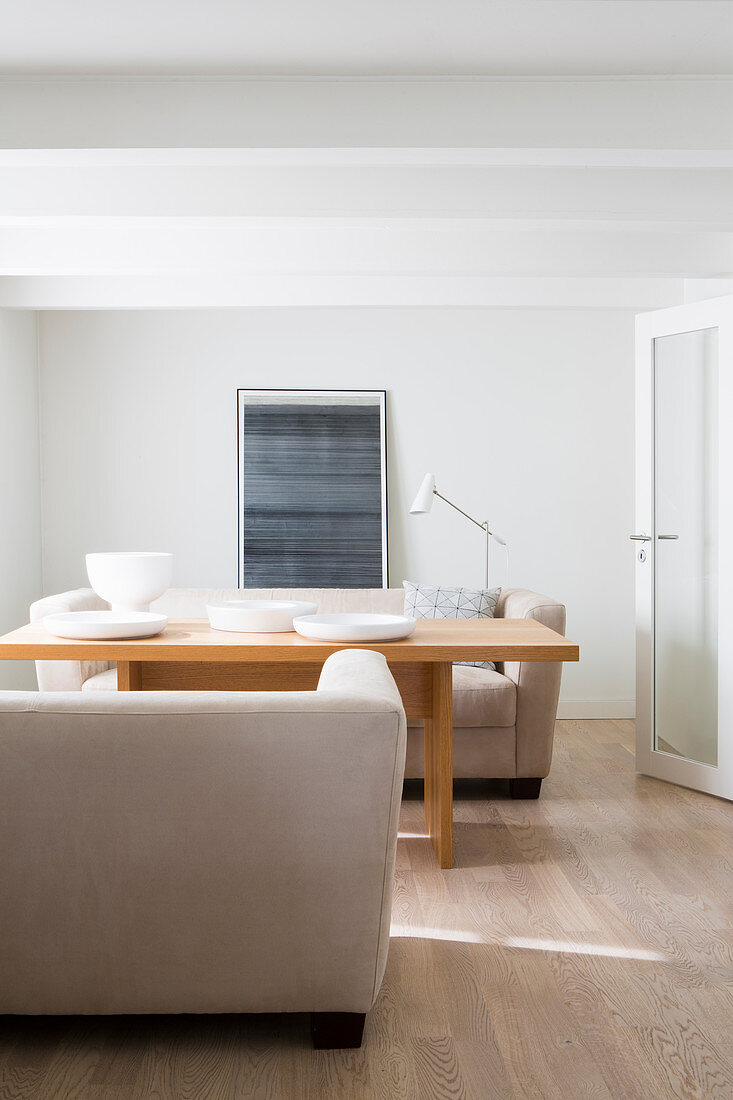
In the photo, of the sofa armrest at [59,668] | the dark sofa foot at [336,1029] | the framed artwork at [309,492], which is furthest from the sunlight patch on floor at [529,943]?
the framed artwork at [309,492]

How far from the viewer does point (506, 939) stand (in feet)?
8.86

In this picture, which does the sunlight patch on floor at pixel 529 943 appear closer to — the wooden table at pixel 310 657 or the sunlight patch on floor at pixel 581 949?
the sunlight patch on floor at pixel 581 949

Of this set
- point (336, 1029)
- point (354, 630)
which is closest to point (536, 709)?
Result: point (354, 630)

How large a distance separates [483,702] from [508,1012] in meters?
1.83

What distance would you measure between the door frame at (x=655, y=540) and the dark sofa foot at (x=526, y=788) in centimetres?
62

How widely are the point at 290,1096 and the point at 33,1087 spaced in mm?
522

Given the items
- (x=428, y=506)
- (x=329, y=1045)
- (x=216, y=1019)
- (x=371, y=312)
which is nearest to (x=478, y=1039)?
(x=329, y=1045)

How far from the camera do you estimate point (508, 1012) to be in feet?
7.47

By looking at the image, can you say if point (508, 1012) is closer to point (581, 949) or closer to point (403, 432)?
point (581, 949)

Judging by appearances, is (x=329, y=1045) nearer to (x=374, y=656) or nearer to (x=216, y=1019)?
(x=216, y=1019)

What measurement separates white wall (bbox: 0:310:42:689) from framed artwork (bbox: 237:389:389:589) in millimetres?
1156

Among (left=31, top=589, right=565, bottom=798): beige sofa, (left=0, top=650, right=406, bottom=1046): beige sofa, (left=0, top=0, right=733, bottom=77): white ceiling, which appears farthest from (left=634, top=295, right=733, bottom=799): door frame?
(left=0, top=650, right=406, bottom=1046): beige sofa

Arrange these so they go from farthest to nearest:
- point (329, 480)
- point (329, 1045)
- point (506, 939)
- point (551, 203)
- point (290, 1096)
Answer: point (329, 480) → point (551, 203) → point (506, 939) → point (329, 1045) → point (290, 1096)

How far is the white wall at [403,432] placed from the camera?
553 centimetres
